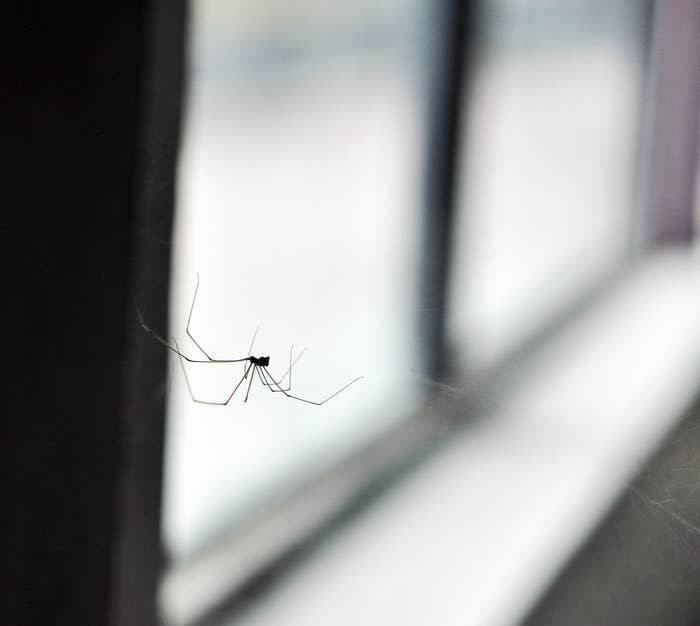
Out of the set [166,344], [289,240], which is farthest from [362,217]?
[166,344]

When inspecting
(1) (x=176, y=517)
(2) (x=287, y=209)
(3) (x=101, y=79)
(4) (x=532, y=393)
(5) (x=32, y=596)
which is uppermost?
(3) (x=101, y=79)

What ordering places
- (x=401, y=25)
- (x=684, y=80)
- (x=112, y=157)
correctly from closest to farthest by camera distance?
(x=684, y=80)
(x=401, y=25)
(x=112, y=157)

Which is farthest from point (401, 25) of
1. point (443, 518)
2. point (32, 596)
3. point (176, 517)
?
point (32, 596)

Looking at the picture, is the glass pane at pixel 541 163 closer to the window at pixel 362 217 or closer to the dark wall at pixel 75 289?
the window at pixel 362 217

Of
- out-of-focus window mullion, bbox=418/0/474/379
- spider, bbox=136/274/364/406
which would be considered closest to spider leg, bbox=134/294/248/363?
spider, bbox=136/274/364/406

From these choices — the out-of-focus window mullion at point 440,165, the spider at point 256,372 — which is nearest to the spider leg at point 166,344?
the spider at point 256,372

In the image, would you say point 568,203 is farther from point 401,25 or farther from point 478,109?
point 401,25

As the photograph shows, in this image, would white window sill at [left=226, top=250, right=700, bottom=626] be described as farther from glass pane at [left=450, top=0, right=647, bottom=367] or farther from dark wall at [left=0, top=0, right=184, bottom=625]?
dark wall at [left=0, top=0, right=184, bottom=625]
